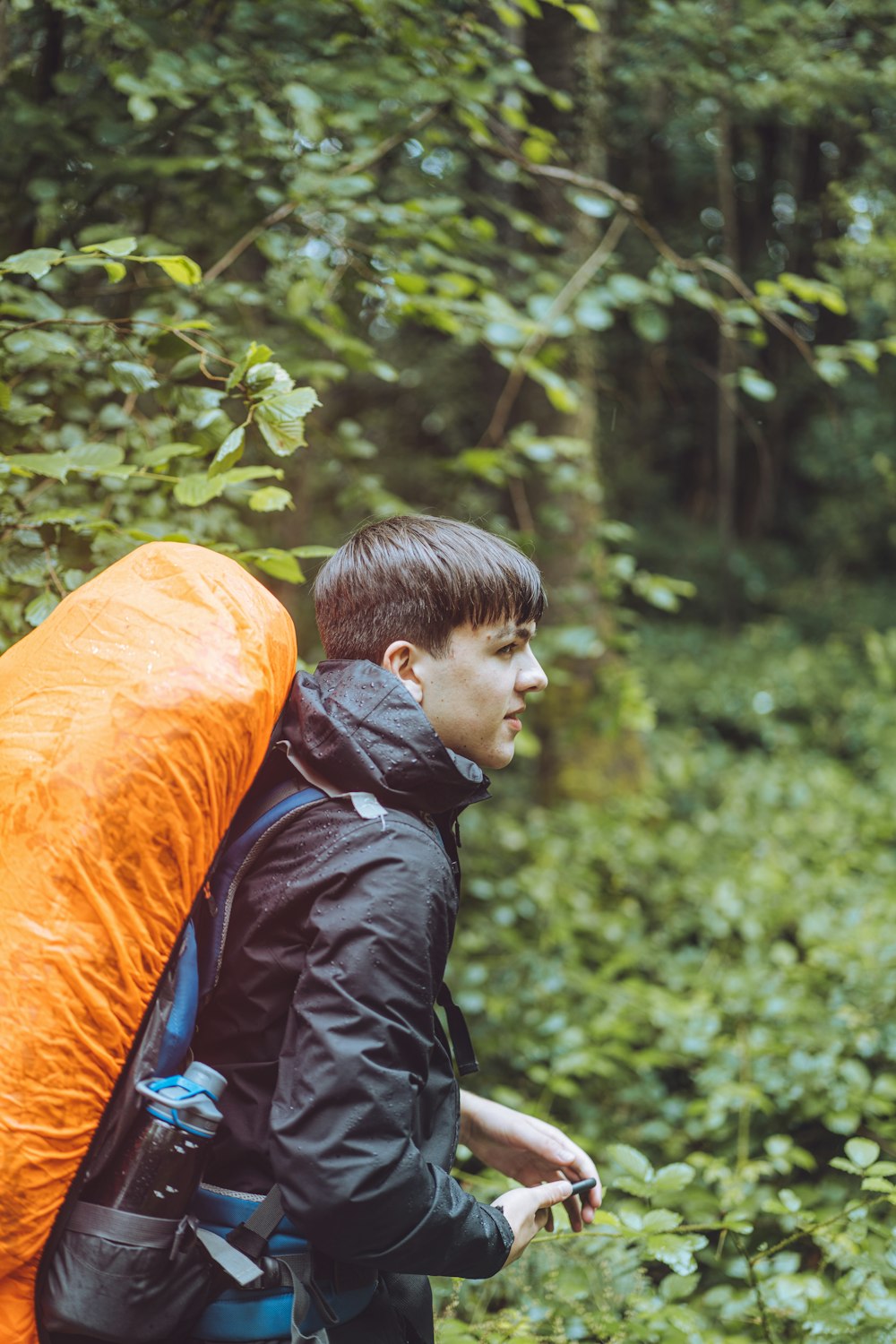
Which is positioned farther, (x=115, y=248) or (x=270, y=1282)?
(x=115, y=248)

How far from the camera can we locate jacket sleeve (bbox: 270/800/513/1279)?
1.15 metres

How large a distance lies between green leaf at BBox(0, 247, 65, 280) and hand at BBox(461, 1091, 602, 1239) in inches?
60.6

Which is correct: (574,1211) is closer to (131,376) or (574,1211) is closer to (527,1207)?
(527,1207)

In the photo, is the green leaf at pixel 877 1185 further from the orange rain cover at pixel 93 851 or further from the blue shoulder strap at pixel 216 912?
the orange rain cover at pixel 93 851

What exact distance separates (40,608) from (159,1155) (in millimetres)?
979

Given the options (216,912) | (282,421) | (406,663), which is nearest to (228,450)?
(282,421)

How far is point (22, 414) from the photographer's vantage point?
1.98 metres

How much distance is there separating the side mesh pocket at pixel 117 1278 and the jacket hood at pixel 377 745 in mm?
560

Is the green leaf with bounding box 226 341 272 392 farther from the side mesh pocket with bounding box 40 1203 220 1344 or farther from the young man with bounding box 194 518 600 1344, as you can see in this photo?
the side mesh pocket with bounding box 40 1203 220 1344

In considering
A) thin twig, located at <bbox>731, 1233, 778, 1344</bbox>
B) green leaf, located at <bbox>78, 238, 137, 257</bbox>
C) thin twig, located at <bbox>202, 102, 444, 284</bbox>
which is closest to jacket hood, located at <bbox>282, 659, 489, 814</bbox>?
green leaf, located at <bbox>78, 238, 137, 257</bbox>

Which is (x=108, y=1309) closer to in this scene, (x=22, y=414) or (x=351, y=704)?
(x=351, y=704)

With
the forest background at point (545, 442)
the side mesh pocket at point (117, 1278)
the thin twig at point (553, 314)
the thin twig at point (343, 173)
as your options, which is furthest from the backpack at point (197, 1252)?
the thin twig at point (553, 314)

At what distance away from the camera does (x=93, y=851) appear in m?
1.14

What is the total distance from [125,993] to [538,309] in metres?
2.53
